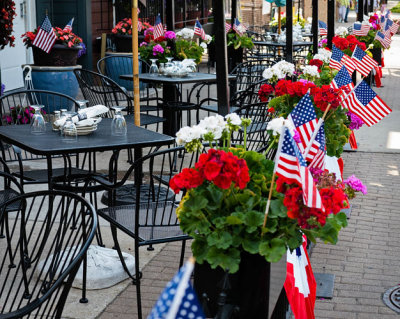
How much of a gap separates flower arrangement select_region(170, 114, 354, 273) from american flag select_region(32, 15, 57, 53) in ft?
25.6

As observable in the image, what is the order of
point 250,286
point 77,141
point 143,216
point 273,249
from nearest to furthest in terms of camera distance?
point 273,249 < point 250,286 < point 143,216 < point 77,141

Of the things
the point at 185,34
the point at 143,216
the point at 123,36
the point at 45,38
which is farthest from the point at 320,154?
the point at 123,36

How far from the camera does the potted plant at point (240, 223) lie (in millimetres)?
2688

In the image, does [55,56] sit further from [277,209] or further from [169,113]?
[277,209]

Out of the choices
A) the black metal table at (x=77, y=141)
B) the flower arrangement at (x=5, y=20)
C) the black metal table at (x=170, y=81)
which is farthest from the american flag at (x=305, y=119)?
the flower arrangement at (x=5, y=20)

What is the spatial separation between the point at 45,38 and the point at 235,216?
26.5 ft

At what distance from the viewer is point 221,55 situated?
4953mm

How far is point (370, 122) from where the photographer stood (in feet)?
17.1

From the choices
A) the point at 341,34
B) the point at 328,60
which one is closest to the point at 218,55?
the point at 328,60

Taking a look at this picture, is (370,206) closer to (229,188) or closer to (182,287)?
(229,188)

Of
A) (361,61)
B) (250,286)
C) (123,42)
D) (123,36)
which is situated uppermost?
(123,36)

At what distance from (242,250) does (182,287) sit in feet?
4.84

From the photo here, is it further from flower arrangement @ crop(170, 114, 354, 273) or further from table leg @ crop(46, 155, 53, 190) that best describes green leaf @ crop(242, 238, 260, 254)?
table leg @ crop(46, 155, 53, 190)

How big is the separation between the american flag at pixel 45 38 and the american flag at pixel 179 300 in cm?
911
